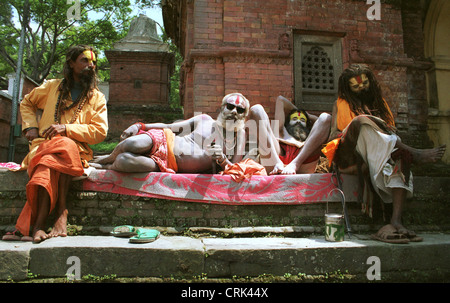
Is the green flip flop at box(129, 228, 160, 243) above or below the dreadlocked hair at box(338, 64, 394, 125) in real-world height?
below

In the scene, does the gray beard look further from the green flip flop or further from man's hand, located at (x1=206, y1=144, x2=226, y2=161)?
the green flip flop

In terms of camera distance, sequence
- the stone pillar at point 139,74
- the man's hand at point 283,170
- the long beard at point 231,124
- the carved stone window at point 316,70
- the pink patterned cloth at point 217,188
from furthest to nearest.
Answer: the stone pillar at point 139,74
the carved stone window at point 316,70
the long beard at point 231,124
the man's hand at point 283,170
the pink patterned cloth at point 217,188

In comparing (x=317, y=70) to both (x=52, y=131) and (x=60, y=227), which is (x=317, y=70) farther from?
(x=60, y=227)

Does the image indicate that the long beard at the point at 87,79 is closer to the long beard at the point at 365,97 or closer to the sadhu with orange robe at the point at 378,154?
the sadhu with orange robe at the point at 378,154

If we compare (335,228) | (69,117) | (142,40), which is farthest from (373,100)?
(142,40)

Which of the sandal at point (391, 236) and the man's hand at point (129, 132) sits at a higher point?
the man's hand at point (129, 132)

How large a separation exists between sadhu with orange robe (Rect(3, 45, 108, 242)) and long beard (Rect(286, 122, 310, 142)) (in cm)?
258

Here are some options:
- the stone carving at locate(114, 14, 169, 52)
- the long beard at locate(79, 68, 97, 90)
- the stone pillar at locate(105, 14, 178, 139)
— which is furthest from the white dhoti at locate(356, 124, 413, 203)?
the stone carving at locate(114, 14, 169, 52)

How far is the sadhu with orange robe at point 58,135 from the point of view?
2.83 m

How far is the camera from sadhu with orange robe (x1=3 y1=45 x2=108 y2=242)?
2.83 m

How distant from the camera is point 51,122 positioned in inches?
132

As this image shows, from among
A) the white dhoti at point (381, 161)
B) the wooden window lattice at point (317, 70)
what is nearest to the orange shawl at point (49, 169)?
the white dhoti at point (381, 161)

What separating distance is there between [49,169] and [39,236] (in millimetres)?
587

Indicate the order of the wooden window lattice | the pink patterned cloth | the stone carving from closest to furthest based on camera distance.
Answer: the pink patterned cloth, the wooden window lattice, the stone carving
